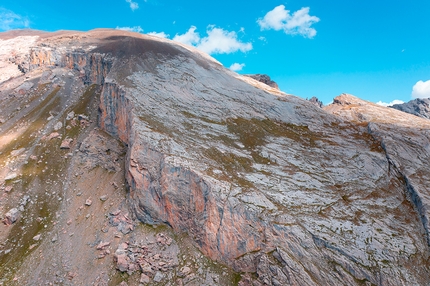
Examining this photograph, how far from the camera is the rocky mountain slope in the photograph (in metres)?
28.2

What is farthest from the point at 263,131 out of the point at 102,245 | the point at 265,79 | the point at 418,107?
the point at 418,107

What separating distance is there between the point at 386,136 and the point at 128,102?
2181 inches

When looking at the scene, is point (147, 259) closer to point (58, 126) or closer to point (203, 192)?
A: point (203, 192)

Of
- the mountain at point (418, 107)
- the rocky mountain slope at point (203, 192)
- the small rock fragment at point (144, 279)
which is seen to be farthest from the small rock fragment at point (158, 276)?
the mountain at point (418, 107)

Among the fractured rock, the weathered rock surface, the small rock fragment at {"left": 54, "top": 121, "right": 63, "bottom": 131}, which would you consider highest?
the weathered rock surface

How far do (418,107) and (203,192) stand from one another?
485ft

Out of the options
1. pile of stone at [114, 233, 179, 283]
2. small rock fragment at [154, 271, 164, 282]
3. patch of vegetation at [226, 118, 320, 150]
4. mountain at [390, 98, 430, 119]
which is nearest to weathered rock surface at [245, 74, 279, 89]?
mountain at [390, 98, 430, 119]

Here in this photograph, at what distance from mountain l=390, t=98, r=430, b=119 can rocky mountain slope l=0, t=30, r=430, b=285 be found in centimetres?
9523

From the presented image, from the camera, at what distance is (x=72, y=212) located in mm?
40219

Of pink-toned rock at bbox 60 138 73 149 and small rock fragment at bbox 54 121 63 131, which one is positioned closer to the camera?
pink-toned rock at bbox 60 138 73 149

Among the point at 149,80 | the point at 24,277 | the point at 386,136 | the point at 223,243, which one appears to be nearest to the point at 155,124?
the point at 149,80

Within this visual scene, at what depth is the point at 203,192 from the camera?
3291cm

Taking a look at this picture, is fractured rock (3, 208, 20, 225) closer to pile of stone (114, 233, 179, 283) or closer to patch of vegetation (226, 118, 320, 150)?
pile of stone (114, 233, 179, 283)

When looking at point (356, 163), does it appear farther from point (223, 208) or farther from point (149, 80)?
point (149, 80)
